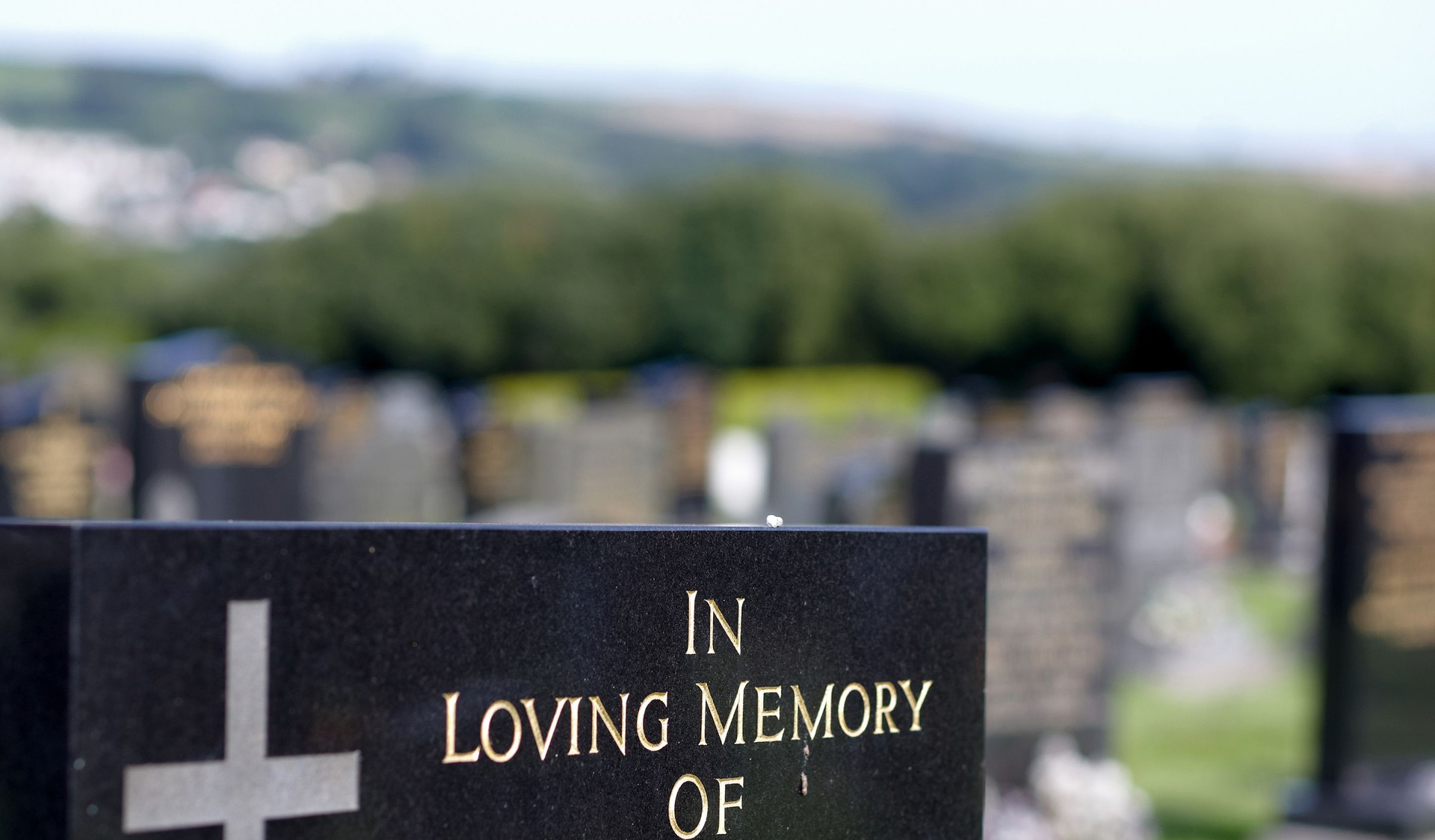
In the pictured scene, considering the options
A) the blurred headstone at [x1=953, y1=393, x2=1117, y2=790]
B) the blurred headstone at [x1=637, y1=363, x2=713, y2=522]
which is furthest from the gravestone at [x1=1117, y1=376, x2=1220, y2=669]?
the blurred headstone at [x1=637, y1=363, x2=713, y2=522]

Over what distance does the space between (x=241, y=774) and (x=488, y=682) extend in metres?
0.35

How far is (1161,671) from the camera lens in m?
10.9

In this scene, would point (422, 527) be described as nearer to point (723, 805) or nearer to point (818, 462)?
point (723, 805)

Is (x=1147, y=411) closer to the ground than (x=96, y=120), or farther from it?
closer to the ground

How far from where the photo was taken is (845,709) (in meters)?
2.40

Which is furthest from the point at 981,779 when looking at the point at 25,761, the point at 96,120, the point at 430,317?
the point at 96,120

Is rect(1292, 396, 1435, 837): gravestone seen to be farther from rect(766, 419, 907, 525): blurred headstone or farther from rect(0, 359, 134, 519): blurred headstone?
rect(0, 359, 134, 519): blurred headstone

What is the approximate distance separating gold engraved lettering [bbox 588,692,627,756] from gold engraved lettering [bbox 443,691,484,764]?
21 centimetres

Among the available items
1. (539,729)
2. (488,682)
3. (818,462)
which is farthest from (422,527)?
(818,462)

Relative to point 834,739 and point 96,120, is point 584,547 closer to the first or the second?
point 834,739

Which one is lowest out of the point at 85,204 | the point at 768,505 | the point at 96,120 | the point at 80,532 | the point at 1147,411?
the point at 80,532

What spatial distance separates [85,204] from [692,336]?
55091 mm

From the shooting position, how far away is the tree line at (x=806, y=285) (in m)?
34.5

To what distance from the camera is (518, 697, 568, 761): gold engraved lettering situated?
2117 millimetres
